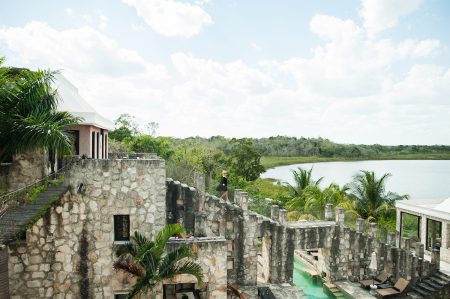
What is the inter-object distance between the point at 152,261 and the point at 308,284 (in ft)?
36.0

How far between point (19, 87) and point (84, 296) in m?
5.91

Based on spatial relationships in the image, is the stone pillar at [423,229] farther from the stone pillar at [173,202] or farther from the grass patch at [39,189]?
the grass patch at [39,189]

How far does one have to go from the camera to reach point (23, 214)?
27.9 ft

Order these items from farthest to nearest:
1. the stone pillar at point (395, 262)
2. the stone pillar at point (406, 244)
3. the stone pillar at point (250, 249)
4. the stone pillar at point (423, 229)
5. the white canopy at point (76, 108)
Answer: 1. the stone pillar at point (423, 229)
2. the stone pillar at point (406, 244)
3. the stone pillar at point (395, 262)
4. the stone pillar at point (250, 249)
5. the white canopy at point (76, 108)

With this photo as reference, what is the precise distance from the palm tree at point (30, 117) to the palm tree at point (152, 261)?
3245 mm

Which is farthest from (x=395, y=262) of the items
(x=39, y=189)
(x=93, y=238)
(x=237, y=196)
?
(x=39, y=189)

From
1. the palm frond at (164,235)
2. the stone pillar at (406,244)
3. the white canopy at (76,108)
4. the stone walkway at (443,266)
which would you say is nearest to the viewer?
the palm frond at (164,235)

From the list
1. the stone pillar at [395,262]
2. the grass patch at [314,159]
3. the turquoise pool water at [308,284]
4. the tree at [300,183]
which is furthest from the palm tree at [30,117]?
the grass patch at [314,159]

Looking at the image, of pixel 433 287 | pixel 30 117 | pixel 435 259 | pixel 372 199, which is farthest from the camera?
pixel 372 199

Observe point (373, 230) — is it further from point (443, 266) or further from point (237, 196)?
point (237, 196)

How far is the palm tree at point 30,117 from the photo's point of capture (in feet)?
27.2

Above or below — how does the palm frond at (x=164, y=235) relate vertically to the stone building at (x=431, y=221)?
above

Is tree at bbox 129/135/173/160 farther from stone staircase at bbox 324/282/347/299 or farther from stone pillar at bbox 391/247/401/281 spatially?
stone pillar at bbox 391/247/401/281

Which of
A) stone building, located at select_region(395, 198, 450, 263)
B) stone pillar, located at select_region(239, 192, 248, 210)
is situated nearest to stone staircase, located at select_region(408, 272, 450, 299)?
stone building, located at select_region(395, 198, 450, 263)
